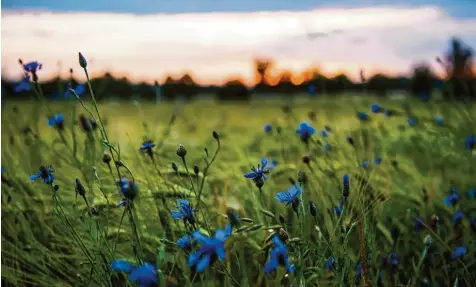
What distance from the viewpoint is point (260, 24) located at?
231 centimetres

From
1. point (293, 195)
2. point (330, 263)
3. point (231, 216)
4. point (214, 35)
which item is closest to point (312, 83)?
point (214, 35)

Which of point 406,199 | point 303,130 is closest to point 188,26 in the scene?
point 303,130

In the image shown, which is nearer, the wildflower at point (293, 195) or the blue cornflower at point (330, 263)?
the wildflower at point (293, 195)

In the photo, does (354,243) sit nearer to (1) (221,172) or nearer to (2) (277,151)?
(1) (221,172)

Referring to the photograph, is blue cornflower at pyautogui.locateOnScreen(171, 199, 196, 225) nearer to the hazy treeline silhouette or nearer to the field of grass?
the field of grass

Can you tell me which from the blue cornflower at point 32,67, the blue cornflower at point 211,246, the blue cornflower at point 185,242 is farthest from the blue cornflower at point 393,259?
the blue cornflower at point 32,67

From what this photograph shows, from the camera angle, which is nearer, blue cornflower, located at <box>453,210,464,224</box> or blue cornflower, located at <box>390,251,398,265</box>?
blue cornflower, located at <box>390,251,398,265</box>

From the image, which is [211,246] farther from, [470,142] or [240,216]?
[470,142]

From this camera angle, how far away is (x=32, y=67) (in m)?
1.73

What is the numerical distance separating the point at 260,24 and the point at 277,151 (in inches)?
43.3

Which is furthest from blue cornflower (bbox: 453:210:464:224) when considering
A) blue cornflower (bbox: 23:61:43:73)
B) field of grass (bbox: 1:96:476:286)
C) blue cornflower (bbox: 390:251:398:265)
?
blue cornflower (bbox: 23:61:43:73)

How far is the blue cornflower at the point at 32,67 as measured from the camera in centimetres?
172

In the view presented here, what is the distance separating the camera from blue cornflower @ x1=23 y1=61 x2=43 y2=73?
5.66 ft

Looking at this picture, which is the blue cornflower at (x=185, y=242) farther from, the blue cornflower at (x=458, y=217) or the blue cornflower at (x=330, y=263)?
the blue cornflower at (x=458, y=217)
